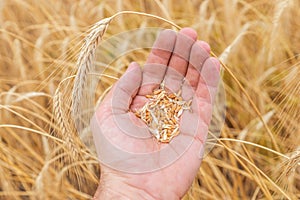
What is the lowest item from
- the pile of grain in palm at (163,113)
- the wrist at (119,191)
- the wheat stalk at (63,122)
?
the wrist at (119,191)

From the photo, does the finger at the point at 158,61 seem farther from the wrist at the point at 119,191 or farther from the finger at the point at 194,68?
the wrist at the point at 119,191

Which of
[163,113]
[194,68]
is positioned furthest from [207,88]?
[163,113]

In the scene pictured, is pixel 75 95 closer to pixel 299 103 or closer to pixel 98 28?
pixel 98 28

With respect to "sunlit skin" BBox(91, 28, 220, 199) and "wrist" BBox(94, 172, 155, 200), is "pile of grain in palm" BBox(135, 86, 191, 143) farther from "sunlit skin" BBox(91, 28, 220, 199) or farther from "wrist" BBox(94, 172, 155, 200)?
"wrist" BBox(94, 172, 155, 200)

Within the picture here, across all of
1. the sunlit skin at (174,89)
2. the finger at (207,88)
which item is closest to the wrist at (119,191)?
the sunlit skin at (174,89)

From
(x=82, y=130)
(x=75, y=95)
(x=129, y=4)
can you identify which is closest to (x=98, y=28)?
(x=75, y=95)

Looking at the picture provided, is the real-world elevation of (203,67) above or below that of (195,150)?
above

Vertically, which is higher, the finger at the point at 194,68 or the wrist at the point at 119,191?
the finger at the point at 194,68
